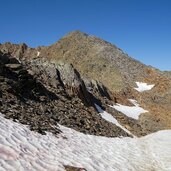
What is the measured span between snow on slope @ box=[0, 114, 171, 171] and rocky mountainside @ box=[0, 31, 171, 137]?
1.29 meters

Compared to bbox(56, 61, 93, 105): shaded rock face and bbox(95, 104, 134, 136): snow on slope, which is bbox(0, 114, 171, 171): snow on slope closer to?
bbox(95, 104, 134, 136): snow on slope

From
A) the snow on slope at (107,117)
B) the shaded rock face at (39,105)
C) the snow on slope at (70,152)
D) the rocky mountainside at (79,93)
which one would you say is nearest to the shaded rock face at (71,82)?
the rocky mountainside at (79,93)

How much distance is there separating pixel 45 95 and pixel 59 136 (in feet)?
27.2

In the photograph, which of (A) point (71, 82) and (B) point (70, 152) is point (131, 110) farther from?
A: (B) point (70, 152)

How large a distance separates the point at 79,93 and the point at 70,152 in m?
19.3

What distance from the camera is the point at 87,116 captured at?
2980cm

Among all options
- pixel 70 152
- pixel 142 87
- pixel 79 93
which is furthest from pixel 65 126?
pixel 142 87

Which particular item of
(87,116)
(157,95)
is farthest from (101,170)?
(157,95)

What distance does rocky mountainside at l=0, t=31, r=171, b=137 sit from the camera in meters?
22.4

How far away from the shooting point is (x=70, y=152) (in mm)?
17453

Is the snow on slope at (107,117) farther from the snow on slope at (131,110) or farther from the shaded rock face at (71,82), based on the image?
the snow on slope at (131,110)

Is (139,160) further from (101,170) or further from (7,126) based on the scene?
(7,126)

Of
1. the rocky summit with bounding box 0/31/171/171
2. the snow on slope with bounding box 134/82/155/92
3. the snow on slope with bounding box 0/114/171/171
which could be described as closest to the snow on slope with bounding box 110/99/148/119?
the rocky summit with bounding box 0/31/171/171

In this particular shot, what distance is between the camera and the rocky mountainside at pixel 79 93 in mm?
22359
